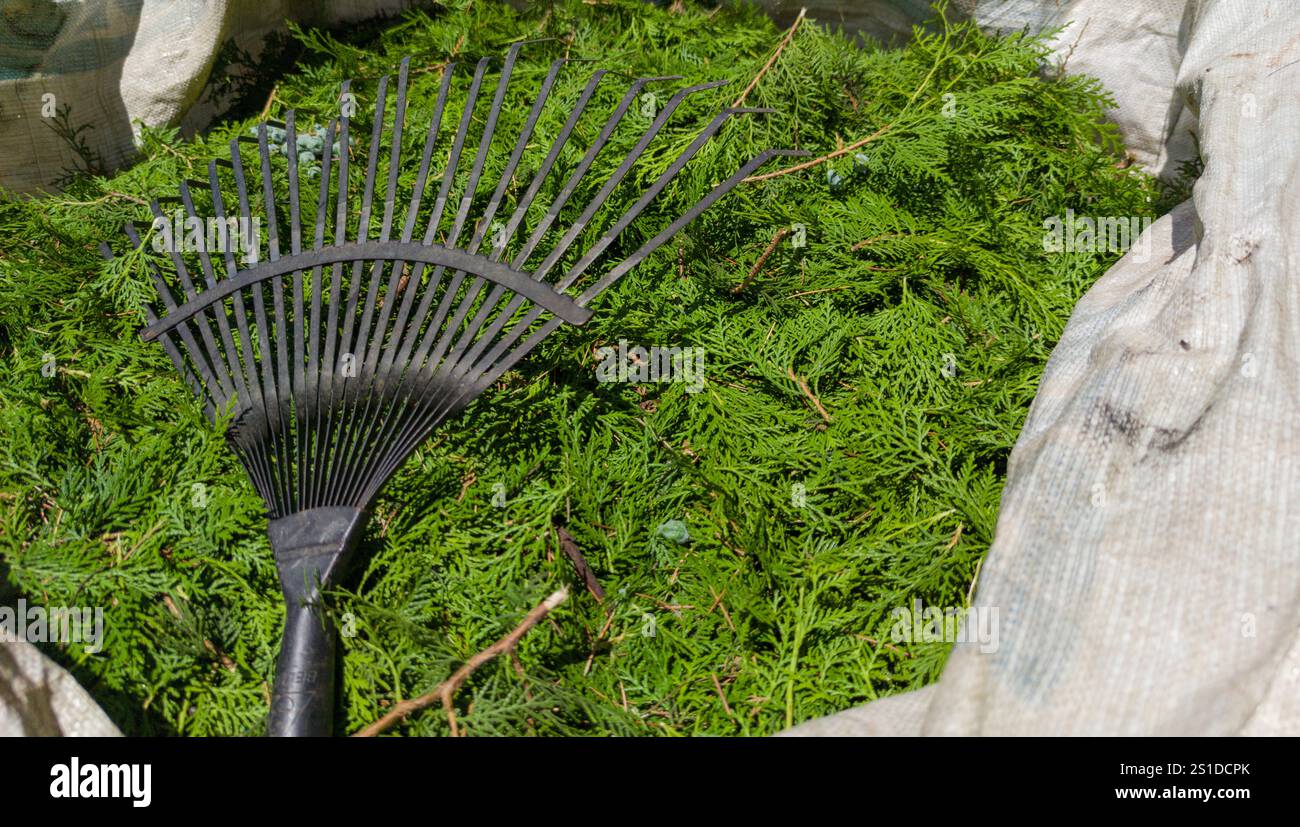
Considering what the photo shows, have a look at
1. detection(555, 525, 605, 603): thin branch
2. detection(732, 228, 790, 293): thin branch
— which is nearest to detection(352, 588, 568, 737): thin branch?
detection(555, 525, 605, 603): thin branch

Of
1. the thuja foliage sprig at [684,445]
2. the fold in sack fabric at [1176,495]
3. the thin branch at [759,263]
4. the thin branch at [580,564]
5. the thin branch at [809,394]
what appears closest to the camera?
the fold in sack fabric at [1176,495]

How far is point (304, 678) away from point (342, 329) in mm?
617

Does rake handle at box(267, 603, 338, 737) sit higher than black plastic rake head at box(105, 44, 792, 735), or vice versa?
black plastic rake head at box(105, 44, 792, 735)

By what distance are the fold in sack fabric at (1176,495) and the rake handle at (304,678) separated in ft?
2.23

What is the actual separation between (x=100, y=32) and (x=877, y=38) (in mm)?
1945

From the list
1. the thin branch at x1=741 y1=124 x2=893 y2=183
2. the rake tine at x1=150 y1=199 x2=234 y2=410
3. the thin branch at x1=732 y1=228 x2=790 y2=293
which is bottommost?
the rake tine at x1=150 y1=199 x2=234 y2=410

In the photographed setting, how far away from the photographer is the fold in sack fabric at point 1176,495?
1.08 m

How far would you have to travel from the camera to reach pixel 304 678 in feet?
4.35

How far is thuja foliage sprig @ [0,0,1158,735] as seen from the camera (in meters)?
1.42

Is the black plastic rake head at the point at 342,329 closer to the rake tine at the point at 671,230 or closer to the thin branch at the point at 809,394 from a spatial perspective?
the rake tine at the point at 671,230

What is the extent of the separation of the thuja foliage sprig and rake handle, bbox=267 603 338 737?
60 millimetres

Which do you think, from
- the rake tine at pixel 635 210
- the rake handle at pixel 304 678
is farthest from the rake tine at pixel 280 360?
the rake tine at pixel 635 210

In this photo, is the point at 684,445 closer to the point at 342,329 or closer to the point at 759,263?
the point at 759,263

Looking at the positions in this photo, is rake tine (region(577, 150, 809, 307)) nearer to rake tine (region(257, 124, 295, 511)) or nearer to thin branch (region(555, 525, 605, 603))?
thin branch (region(555, 525, 605, 603))
